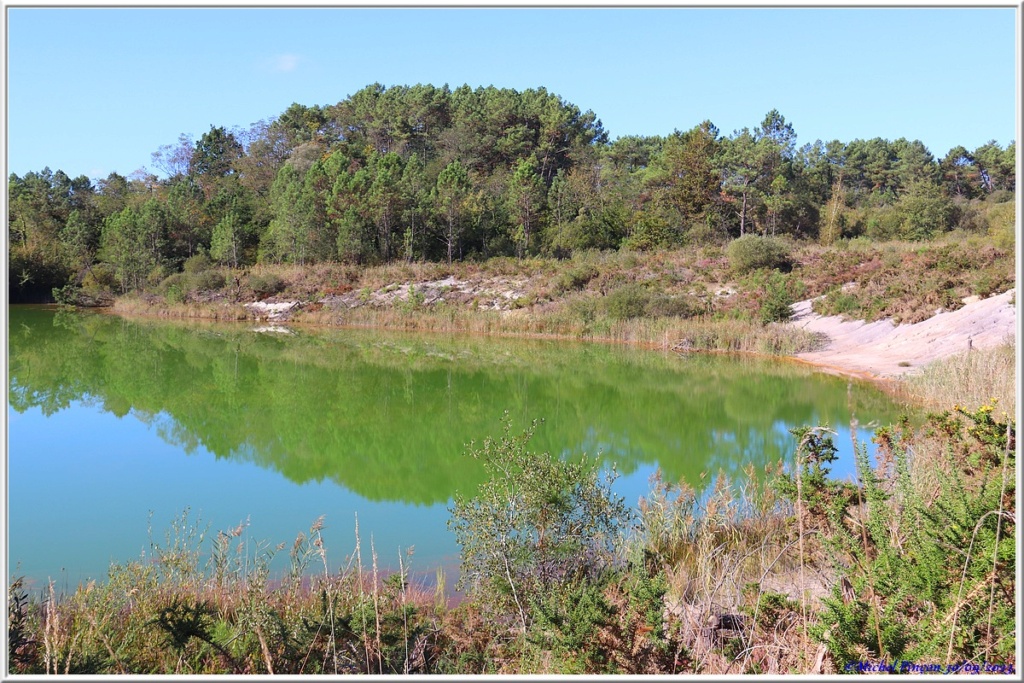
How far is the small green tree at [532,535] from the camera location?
13.8 ft

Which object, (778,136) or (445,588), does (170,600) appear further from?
(778,136)

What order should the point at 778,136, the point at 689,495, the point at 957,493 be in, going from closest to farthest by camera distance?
the point at 957,493, the point at 689,495, the point at 778,136

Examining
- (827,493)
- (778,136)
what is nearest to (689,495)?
(827,493)

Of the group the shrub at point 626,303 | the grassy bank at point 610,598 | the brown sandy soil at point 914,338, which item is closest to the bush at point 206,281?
the shrub at point 626,303

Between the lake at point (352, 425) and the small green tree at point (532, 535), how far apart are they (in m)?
0.55

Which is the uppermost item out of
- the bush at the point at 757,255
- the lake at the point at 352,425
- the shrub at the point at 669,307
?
the bush at the point at 757,255

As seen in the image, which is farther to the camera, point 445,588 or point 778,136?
point 778,136

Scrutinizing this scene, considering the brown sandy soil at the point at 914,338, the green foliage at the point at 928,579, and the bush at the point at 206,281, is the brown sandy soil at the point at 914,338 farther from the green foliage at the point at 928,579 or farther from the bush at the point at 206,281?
the bush at the point at 206,281

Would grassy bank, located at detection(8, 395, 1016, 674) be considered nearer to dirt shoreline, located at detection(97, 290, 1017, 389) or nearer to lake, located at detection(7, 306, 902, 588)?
lake, located at detection(7, 306, 902, 588)

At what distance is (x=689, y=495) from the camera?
17.8 ft

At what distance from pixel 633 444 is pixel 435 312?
58.7 feet

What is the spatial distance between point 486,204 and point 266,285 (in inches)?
462

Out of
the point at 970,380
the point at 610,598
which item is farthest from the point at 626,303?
the point at 610,598

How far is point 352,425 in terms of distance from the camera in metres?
10.9
